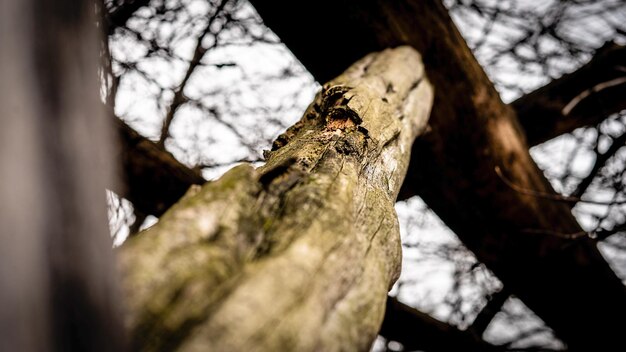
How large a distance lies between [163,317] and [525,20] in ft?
8.27

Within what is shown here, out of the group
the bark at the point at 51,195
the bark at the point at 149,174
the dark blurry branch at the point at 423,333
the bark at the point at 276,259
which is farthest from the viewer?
the dark blurry branch at the point at 423,333

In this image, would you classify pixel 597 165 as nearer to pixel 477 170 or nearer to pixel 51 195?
pixel 477 170

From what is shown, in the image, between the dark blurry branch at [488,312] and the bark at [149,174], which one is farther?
the dark blurry branch at [488,312]

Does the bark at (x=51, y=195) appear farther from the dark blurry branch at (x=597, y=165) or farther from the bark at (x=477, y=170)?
the dark blurry branch at (x=597, y=165)

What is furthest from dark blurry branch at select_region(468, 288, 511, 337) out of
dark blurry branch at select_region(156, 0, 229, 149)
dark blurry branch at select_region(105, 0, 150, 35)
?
dark blurry branch at select_region(105, 0, 150, 35)

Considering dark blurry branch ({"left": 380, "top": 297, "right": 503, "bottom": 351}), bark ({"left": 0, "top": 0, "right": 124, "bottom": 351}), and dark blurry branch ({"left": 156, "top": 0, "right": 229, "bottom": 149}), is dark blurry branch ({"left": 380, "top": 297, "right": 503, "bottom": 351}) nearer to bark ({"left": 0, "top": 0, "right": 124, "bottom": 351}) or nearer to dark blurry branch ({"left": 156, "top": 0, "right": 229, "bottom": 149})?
dark blurry branch ({"left": 156, "top": 0, "right": 229, "bottom": 149})

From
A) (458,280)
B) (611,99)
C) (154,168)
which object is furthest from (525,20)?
(154,168)

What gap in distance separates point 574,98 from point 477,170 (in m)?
0.56

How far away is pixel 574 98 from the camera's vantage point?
5.76 ft

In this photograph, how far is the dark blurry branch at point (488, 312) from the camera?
2652 millimetres

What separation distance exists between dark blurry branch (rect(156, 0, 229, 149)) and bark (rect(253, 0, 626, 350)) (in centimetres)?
80

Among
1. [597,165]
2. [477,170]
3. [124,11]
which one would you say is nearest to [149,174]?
[124,11]

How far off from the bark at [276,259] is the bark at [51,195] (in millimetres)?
158

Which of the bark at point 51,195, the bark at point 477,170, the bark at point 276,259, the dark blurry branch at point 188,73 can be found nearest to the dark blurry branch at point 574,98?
the bark at point 477,170
